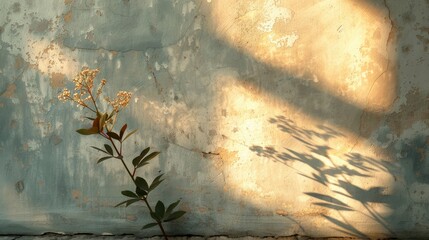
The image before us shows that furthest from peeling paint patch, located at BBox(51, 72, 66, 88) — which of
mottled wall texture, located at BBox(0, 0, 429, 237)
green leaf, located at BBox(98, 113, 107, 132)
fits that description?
green leaf, located at BBox(98, 113, 107, 132)

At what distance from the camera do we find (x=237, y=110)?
6.88 ft

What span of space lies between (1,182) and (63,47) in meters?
0.80

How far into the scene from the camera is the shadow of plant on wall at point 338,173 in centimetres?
205

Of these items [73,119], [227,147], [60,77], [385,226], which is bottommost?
[385,226]

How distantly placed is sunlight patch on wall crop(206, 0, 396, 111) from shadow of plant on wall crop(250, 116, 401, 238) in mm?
241

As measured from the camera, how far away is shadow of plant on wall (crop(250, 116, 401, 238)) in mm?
2053

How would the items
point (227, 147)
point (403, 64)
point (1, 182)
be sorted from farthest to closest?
point (1, 182) < point (227, 147) < point (403, 64)

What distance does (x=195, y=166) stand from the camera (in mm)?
2135

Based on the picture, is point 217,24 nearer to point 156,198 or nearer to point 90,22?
point 90,22

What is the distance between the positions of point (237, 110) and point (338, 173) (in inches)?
22.9

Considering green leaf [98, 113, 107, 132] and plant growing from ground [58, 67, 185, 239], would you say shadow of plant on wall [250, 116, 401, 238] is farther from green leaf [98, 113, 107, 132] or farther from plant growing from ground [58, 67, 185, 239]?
green leaf [98, 113, 107, 132]

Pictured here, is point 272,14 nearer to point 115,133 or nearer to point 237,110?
point 237,110

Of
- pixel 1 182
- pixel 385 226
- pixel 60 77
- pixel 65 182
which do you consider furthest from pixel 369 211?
pixel 1 182

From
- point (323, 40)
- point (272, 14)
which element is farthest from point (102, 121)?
point (323, 40)
